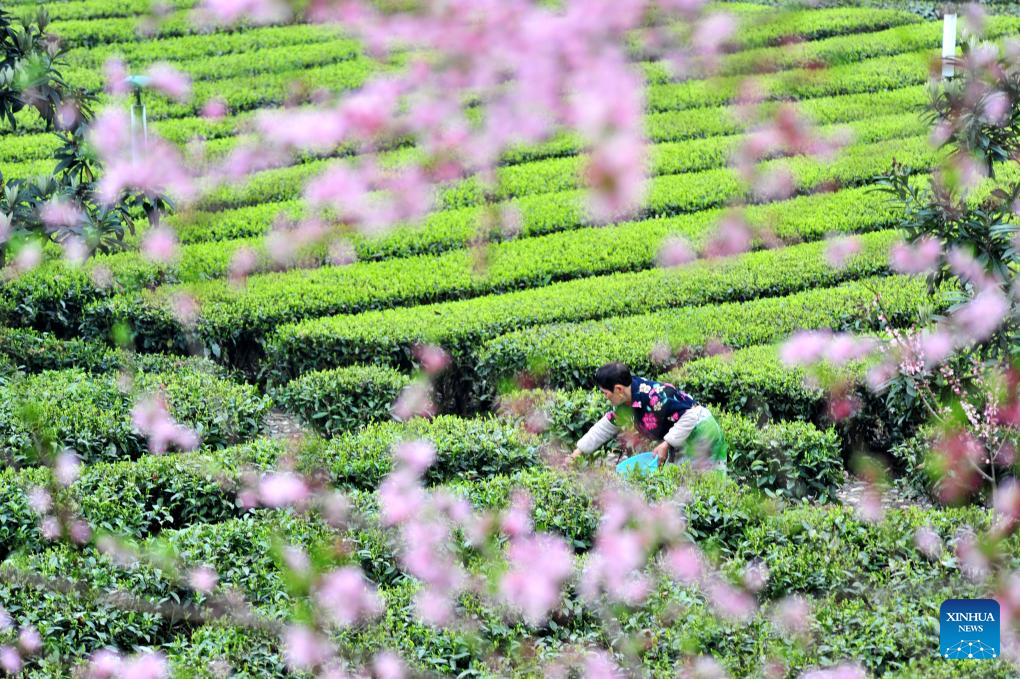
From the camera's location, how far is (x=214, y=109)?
14234 mm

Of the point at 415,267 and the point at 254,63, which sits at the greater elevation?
the point at 254,63

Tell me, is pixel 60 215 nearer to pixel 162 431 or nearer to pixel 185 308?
pixel 185 308

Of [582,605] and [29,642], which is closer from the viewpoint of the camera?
[29,642]

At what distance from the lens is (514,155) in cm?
1348

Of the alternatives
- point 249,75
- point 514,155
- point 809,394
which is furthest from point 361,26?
point 249,75

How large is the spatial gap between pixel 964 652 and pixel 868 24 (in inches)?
523

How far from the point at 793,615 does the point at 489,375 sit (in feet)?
13.6

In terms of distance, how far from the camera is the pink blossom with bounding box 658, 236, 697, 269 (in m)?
10.7

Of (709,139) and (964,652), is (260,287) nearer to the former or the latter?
(709,139)

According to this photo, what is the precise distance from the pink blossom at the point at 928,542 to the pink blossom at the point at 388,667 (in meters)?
2.47

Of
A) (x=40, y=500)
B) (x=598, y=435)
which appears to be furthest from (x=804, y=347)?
(x=40, y=500)

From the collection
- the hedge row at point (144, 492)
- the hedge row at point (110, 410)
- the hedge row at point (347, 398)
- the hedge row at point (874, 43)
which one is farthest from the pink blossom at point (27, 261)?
the hedge row at point (874, 43)

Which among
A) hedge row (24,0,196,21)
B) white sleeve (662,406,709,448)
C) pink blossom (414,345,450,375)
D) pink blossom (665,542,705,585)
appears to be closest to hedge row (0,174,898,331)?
pink blossom (414,345,450,375)

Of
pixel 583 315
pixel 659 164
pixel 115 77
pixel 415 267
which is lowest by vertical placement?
pixel 583 315
